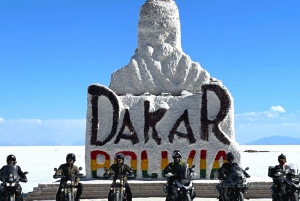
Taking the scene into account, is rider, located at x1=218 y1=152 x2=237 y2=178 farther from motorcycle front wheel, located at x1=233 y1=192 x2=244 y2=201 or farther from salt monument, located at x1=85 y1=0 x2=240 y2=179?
salt monument, located at x1=85 y1=0 x2=240 y2=179

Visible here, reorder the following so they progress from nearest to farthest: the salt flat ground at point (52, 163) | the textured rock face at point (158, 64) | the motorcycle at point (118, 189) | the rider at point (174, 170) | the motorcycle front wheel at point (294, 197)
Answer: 1. the rider at point (174, 170)
2. the motorcycle at point (118, 189)
3. the motorcycle front wheel at point (294, 197)
4. the textured rock face at point (158, 64)
5. the salt flat ground at point (52, 163)

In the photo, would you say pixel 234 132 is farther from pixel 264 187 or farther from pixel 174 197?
pixel 174 197

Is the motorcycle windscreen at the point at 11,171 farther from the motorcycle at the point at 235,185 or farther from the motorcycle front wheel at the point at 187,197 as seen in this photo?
the motorcycle at the point at 235,185

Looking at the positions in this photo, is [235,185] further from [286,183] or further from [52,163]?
[52,163]

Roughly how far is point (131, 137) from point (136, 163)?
835 mm

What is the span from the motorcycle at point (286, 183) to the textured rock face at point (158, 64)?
6178 mm

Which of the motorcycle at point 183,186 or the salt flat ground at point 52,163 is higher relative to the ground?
the salt flat ground at point 52,163

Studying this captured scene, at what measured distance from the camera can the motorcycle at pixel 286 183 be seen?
11.3m

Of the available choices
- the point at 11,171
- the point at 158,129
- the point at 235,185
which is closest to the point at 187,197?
the point at 235,185

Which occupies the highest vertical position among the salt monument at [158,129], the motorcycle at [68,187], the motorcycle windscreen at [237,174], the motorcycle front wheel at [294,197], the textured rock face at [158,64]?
the textured rock face at [158,64]

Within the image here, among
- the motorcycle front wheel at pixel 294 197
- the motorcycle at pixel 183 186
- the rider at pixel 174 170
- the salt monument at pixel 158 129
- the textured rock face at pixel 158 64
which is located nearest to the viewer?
the motorcycle at pixel 183 186

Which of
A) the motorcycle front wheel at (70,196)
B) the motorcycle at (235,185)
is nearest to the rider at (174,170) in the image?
the motorcycle at (235,185)

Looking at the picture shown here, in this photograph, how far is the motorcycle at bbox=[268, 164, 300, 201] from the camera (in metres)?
11.3

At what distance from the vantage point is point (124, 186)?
445 inches
